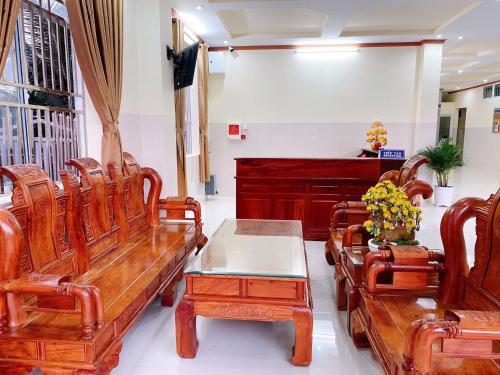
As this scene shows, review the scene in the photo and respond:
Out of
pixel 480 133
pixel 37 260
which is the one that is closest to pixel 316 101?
pixel 37 260

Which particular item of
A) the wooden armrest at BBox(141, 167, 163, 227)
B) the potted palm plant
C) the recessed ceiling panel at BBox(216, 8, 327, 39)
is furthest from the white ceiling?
the wooden armrest at BBox(141, 167, 163, 227)

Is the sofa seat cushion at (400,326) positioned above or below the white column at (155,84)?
below

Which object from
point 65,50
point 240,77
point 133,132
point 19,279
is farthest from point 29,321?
point 240,77

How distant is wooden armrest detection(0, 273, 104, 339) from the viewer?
66.1 inches

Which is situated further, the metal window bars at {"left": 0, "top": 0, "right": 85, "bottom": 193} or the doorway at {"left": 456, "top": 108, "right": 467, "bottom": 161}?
the doorway at {"left": 456, "top": 108, "right": 467, "bottom": 161}

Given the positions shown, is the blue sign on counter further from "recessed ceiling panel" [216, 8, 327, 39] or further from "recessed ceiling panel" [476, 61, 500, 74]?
"recessed ceiling panel" [476, 61, 500, 74]

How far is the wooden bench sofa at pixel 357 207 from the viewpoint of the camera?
301 cm

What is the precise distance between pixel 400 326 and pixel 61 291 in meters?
1.66

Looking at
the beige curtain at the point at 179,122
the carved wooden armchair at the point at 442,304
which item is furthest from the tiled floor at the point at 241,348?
the beige curtain at the point at 179,122

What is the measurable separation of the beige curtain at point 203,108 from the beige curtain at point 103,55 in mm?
3147

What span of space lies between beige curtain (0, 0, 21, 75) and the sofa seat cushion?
265 cm

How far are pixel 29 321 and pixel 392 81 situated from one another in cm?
760

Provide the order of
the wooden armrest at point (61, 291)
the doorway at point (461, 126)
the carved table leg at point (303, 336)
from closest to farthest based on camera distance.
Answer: the wooden armrest at point (61, 291) → the carved table leg at point (303, 336) → the doorway at point (461, 126)

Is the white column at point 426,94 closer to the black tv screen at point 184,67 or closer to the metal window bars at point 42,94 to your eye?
the black tv screen at point 184,67
